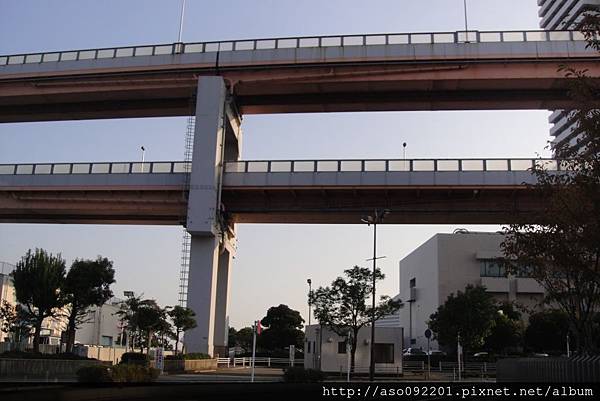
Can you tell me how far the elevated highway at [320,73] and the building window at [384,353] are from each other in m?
17.8

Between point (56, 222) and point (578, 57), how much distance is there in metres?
39.6

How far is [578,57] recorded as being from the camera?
128 ft

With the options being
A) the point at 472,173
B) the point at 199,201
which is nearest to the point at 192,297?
the point at 199,201

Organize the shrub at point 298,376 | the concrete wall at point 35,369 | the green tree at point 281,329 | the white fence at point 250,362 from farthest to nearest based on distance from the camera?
1. the green tree at point 281,329
2. the white fence at point 250,362
3. the concrete wall at point 35,369
4. the shrub at point 298,376

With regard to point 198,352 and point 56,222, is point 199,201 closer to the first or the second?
point 198,352

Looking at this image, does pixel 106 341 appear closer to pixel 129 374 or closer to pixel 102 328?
pixel 102 328

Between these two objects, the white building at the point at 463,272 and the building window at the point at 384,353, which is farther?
the white building at the point at 463,272

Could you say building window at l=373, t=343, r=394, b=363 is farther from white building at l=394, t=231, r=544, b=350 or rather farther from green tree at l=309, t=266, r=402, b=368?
white building at l=394, t=231, r=544, b=350

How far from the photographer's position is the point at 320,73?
41.8 meters

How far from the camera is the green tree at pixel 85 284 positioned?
4172cm

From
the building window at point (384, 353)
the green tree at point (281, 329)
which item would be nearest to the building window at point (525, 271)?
the building window at point (384, 353)

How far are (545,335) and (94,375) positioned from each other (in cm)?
5569

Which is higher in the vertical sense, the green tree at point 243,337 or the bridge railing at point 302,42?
the bridge railing at point 302,42

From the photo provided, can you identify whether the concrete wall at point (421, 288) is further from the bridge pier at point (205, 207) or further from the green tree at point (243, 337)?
the bridge pier at point (205, 207)
